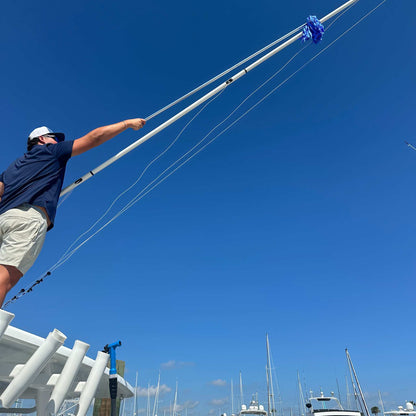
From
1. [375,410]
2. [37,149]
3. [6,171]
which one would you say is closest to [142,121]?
[37,149]

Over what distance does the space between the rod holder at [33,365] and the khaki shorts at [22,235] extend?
805mm

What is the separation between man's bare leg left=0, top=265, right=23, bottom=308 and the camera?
359 cm

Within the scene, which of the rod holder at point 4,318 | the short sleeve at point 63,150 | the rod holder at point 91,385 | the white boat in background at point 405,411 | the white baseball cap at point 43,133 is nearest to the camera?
the rod holder at point 4,318

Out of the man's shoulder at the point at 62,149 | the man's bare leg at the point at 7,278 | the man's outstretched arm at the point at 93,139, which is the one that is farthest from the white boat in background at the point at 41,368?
the man's outstretched arm at the point at 93,139

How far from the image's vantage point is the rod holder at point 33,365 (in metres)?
3.37

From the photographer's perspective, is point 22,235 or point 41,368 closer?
point 41,368

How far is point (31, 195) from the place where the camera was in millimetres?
4113

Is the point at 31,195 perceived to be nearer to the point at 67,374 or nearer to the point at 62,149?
the point at 62,149

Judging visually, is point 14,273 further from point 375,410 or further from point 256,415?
point 375,410

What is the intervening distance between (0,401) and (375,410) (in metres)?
127

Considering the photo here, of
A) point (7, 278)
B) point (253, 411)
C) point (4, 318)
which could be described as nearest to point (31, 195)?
point (7, 278)

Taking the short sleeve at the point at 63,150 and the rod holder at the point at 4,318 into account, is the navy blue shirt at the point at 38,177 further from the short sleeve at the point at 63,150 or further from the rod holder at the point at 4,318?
the rod holder at the point at 4,318

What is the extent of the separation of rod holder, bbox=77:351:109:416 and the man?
1.24 m

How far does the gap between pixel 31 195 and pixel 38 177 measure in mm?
295
